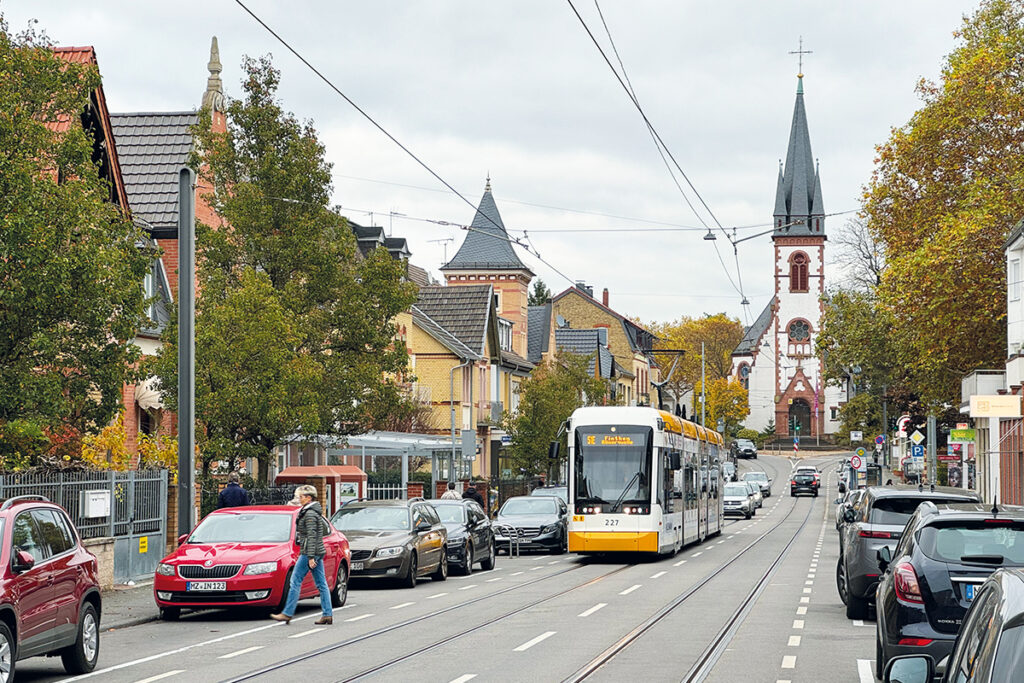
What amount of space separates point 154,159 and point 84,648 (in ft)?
83.5

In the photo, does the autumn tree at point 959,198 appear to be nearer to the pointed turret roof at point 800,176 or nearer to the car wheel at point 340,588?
the car wheel at point 340,588

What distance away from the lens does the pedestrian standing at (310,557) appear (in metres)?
17.6

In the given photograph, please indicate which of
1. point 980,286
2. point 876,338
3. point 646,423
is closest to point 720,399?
point 876,338

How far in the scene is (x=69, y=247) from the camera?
1903 centimetres

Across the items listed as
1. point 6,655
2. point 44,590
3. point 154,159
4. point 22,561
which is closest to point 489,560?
point 154,159

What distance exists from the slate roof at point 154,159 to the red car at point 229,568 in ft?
56.4

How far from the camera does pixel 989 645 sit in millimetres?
4672

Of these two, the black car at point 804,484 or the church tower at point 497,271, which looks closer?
the church tower at point 497,271

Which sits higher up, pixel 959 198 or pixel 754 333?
pixel 754 333

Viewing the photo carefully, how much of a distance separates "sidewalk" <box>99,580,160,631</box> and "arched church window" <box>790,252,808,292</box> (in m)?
117

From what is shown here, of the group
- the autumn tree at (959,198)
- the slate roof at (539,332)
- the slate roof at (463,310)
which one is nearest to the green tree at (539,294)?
the slate roof at (539,332)

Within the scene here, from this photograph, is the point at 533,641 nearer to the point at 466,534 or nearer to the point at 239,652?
the point at 239,652

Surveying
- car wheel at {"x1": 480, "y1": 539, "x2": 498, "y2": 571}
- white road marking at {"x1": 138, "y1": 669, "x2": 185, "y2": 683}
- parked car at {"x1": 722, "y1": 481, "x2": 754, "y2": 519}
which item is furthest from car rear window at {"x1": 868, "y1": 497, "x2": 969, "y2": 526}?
parked car at {"x1": 722, "y1": 481, "x2": 754, "y2": 519}

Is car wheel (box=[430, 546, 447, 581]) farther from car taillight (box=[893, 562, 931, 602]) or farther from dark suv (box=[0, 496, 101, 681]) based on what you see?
car taillight (box=[893, 562, 931, 602])
